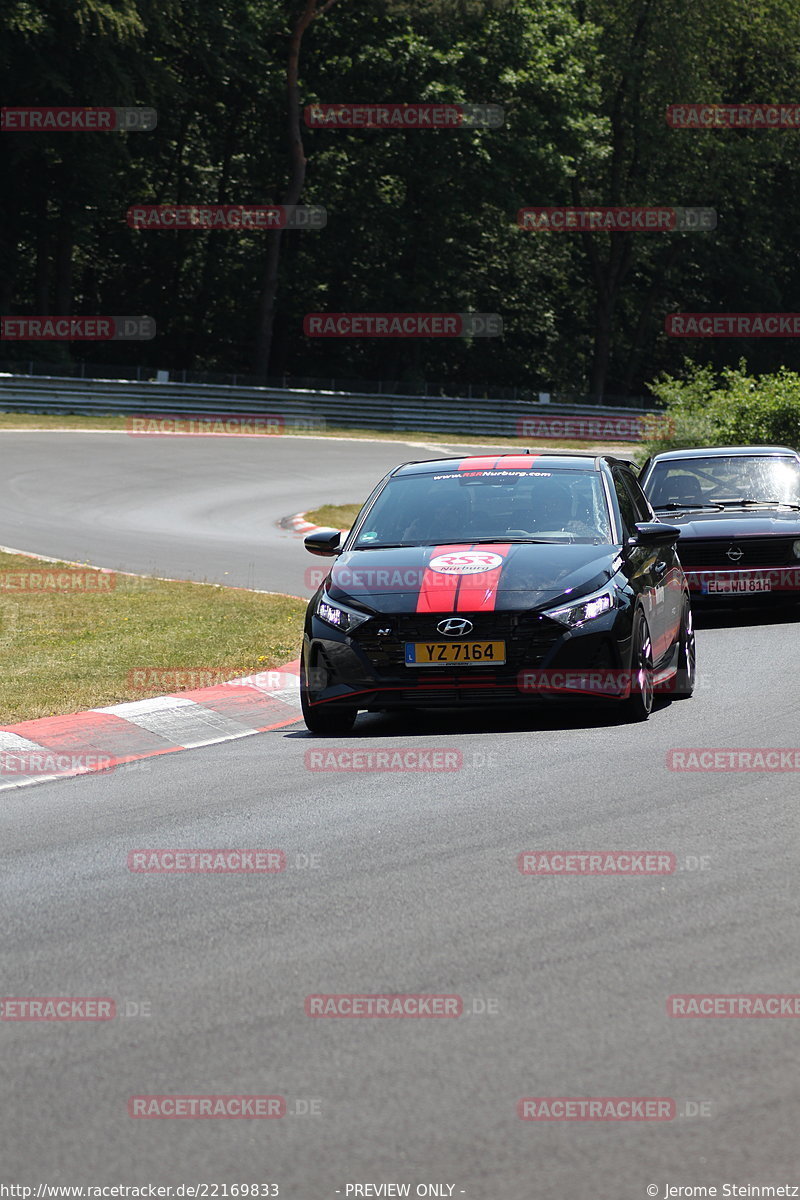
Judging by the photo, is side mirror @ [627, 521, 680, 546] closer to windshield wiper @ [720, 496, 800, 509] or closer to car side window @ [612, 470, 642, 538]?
car side window @ [612, 470, 642, 538]

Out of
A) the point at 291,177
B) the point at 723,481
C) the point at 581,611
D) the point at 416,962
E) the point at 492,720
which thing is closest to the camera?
the point at 416,962

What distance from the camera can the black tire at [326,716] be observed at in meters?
9.68

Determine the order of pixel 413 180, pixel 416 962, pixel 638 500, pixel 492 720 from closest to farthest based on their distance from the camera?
pixel 416 962, pixel 492 720, pixel 638 500, pixel 413 180

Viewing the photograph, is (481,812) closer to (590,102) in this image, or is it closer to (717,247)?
(590,102)

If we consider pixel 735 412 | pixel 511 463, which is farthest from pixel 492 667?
pixel 735 412

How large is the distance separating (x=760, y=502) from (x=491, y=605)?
25.9ft

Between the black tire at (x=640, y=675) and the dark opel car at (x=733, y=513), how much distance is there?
508 cm

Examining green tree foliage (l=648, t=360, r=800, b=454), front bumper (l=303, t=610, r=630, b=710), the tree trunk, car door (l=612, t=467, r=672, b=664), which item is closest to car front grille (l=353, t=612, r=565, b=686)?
front bumper (l=303, t=610, r=630, b=710)

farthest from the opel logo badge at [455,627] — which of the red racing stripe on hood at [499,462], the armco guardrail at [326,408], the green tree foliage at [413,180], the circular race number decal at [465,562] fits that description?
the green tree foliage at [413,180]

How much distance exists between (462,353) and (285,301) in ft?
28.4

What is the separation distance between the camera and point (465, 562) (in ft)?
32.1

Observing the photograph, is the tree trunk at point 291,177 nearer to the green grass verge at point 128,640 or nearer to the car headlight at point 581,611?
the green grass verge at point 128,640

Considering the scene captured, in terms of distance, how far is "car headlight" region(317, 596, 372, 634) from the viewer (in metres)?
9.50

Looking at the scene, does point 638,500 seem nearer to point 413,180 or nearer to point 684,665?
point 684,665
